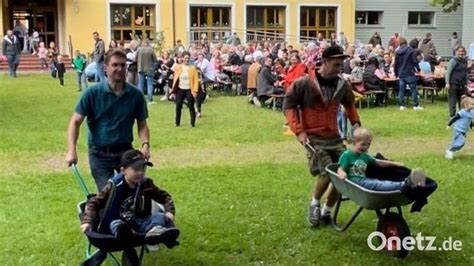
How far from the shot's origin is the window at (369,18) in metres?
40.4

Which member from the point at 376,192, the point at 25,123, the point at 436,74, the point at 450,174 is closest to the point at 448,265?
the point at 376,192

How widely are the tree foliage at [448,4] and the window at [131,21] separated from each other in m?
14.2

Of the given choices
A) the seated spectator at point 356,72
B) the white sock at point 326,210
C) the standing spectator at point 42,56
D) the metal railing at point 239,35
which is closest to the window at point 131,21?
the metal railing at point 239,35

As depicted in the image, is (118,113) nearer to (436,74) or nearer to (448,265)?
(448,265)

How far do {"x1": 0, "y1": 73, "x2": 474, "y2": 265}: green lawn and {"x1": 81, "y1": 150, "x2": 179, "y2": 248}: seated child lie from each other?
0.98 meters

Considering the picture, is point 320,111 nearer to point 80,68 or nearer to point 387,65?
point 387,65

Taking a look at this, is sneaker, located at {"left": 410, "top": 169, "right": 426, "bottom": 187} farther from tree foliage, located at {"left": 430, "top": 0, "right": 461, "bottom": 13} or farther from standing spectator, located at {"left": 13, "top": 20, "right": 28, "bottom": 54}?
tree foliage, located at {"left": 430, "top": 0, "right": 461, "bottom": 13}

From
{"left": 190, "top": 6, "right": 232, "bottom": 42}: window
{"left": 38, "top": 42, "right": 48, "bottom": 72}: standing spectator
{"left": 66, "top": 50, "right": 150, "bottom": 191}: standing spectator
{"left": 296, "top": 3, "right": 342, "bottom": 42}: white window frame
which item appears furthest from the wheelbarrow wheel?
{"left": 296, "top": 3, "right": 342, "bottom": 42}: white window frame

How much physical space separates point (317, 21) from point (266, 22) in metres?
2.91

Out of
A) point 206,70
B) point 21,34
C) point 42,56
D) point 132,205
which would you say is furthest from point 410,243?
point 21,34

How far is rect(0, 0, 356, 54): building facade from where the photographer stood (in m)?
35.1

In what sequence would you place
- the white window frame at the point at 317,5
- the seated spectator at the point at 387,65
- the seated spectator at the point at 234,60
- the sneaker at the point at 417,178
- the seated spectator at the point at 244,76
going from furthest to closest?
the white window frame at the point at 317,5 → the seated spectator at the point at 234,60 → the seated spectator at the point at 244,76 → the seated spectator at the point at 387,65 → the sneaker at the point at 417,178

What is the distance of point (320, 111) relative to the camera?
6.79 metres

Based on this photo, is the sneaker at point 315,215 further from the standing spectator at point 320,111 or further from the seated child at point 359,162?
the seated child at point 359,162
